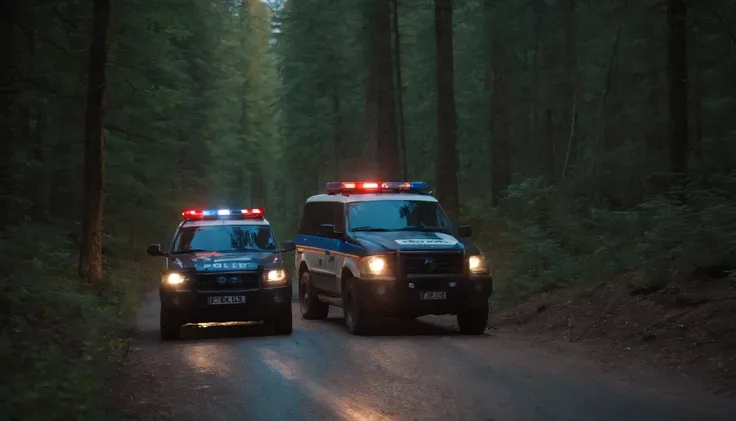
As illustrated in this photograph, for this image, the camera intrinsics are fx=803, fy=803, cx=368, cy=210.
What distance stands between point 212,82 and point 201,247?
107 feet

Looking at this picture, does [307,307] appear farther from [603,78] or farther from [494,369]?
[603,78]

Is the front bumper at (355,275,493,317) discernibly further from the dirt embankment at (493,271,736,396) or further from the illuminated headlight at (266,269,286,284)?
the illuminated headlight at (266,269,286,284)

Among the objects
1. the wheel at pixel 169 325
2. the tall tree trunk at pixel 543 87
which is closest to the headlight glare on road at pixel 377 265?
the wheel at pixel 169 325

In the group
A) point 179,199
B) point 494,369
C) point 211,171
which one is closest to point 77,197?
point 179,199

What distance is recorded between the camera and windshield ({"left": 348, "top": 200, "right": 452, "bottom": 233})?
15391 millimetres

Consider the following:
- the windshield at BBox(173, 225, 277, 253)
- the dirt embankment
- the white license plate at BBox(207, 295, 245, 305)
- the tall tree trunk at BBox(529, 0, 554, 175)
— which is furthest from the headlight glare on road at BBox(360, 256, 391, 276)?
the tall tree trunk at BBox(529, 0, 554, 175)

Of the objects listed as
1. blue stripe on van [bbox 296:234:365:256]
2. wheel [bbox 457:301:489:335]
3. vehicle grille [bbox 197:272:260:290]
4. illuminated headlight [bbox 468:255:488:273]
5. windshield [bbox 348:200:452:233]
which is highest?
windshield [bbox 348:200:452:233]

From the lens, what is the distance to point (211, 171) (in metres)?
50.8

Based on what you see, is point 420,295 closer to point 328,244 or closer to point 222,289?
point 328,244

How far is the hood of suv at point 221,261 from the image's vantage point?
1418 centimetres

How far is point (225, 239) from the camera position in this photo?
15.6 m

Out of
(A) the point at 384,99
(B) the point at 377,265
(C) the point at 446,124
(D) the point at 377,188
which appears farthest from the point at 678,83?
(B) the point at 377,265

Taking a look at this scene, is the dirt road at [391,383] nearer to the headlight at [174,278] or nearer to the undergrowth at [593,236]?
the headlight at [174,278]

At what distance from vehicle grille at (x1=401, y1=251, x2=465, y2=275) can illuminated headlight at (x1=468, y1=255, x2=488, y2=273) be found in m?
0.22
